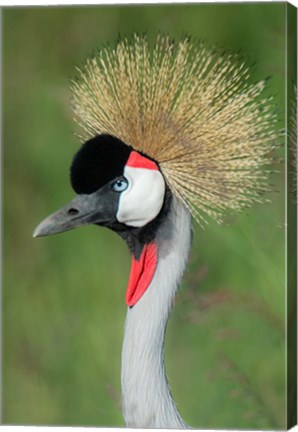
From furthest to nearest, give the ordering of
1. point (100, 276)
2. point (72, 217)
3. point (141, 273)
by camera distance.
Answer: point (100, 276)
point (141, 273)
point (72, 217)

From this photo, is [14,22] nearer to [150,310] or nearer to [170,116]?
[170,116]

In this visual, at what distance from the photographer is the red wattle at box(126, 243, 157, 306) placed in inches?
180

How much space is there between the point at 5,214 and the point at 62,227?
20.7 inches

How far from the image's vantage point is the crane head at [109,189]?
4469 mm

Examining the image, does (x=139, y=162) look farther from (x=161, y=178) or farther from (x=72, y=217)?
(x=72, y=217)

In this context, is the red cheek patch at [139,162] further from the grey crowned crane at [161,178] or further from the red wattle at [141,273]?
the red wattle at [141,273]

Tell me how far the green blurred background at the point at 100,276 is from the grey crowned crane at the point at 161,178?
0.12 meters

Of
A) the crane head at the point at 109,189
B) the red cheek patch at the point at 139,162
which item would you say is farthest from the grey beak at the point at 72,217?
the red cheek patch at the point at 139,162

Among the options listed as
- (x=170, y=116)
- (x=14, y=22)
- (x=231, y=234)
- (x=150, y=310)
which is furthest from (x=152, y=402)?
(x=14, y=22)

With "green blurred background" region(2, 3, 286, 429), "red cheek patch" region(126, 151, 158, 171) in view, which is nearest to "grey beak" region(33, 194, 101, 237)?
"red cheek patch" region(126, 151, 158, 171)

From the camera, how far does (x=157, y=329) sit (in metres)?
4.57

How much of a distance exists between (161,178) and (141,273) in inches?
12.3

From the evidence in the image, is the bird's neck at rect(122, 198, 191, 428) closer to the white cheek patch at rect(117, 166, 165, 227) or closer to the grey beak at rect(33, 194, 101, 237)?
the white cheek patch at rect(117, 166, 165, 227)

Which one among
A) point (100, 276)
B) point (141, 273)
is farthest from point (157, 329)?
point (100, 276)
